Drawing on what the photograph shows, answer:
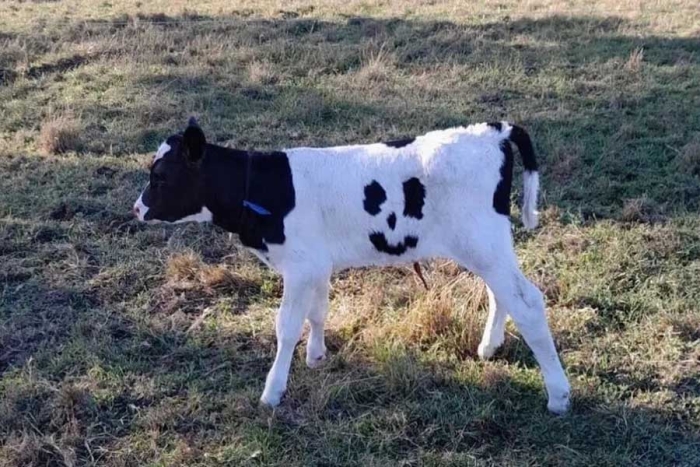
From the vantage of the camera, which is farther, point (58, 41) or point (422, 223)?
point (58, 41)

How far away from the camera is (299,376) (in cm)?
502

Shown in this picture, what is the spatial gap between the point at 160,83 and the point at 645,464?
8.07 metres

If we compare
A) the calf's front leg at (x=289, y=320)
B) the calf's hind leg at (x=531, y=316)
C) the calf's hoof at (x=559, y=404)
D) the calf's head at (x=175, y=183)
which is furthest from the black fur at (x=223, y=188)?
the calf's hoof at (x=559, y=404)

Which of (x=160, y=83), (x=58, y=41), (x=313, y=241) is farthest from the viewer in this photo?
(x=58, y=41)

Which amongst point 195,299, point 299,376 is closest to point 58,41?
point 195,299

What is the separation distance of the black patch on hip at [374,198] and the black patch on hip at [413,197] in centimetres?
11

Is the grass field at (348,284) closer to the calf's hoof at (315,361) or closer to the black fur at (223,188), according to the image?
the calf's hoof at (315,361)

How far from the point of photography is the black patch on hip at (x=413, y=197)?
4504 millimetres

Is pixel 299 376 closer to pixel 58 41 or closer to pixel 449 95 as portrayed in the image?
pixel 449 95

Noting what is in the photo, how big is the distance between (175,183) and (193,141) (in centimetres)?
25

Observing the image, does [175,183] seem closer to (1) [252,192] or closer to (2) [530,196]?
(1) [252,192]

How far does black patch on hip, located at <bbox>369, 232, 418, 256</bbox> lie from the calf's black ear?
935 millimetres

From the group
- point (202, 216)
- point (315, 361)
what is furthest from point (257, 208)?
point (315, 361)

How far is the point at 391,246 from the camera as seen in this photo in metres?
4.61
